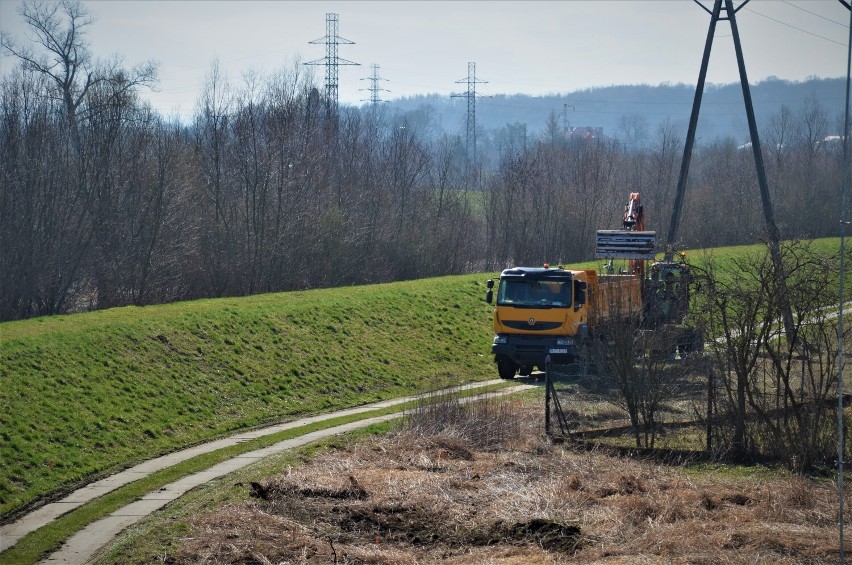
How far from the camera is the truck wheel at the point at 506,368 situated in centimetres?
2928

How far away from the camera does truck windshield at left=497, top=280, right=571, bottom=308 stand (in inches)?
1101

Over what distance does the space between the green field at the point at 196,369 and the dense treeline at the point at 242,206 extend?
644 centimetres

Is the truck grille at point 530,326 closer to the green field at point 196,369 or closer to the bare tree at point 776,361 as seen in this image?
the green field at point 196,369

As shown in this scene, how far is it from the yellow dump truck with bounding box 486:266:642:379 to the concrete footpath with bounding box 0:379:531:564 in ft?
21.7

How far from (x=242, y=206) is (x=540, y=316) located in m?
20.5

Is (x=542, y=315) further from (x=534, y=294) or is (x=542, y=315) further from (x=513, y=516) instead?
(x=513, y=516)

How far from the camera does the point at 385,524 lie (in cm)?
1378

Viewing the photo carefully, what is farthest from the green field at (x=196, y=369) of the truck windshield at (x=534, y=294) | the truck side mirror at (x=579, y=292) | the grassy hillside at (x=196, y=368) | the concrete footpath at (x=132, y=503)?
the truck side mirror at (x=579, y=292)

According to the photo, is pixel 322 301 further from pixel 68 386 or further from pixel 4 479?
pixel 4 479

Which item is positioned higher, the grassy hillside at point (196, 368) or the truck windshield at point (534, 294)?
the truck windshield at point (534, 294)

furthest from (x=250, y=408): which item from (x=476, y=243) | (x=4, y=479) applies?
(x=476, y=243)

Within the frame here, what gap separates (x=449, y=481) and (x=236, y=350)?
38.9ft

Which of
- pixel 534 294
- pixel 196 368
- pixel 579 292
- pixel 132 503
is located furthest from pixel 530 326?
pixel 132 503

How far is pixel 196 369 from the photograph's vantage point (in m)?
24.1
